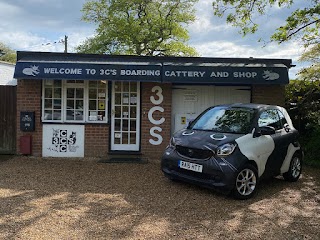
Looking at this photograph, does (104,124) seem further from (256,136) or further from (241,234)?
(241,234)

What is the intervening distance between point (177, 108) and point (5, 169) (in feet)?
15.8

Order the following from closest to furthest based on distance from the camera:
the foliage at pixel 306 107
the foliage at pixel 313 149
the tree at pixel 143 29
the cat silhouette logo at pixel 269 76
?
1. the cat silhouette logo at pixel 269 76
2. the foliage at pixel 313 149
3. the foliage at pixel 306 107
4. the tree at pixel 143 29

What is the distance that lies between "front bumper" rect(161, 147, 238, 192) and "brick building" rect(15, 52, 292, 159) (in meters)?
3.38

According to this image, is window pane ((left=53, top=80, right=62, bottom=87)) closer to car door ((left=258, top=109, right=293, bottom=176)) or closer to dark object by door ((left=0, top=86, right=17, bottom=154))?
dark object by door ((left=0, top=86, right=17, bottom=154))

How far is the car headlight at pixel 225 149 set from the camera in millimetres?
5758

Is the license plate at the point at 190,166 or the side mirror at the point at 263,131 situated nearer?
the license plate at the point at 190,166

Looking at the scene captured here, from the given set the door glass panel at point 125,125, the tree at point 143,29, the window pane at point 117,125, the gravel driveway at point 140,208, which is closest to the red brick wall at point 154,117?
the door glass panel at point 125,125

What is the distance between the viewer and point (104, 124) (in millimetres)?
9477

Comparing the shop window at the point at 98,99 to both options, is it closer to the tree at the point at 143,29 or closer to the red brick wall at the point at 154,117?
the red brick wall at the point at 154,117

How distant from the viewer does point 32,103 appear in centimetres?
938

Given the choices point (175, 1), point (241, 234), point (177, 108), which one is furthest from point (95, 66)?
point (175, 1)

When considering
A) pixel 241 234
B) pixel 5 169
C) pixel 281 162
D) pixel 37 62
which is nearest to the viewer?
pixel 241 234

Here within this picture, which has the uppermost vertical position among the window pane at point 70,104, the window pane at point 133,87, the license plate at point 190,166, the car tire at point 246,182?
the window pane at point 133,87

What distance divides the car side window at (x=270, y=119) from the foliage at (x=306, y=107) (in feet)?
12.0
